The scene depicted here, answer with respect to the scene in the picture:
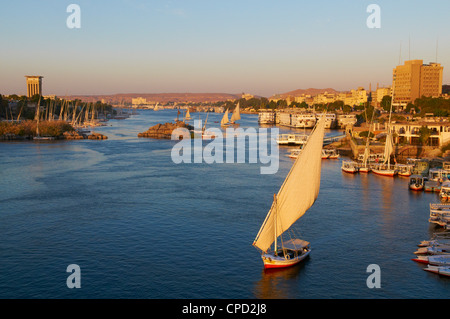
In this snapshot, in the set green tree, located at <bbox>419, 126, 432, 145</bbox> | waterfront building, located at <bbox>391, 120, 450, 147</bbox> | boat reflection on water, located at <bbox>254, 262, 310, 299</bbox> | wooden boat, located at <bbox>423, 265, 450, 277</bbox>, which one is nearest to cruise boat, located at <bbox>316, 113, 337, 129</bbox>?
waterfront building, located at <bbox>391, 120, 450, 147</bbox>

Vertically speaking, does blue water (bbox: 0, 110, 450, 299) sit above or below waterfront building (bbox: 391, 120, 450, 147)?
below

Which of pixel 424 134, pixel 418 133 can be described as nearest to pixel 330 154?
pixel 418 133

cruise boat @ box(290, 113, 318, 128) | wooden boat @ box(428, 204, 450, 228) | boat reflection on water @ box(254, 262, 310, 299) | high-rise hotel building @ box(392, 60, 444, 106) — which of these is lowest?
boat reflection on water @ box(254, 262, 310, 299)

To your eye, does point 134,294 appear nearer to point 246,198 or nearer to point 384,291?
point 384,291

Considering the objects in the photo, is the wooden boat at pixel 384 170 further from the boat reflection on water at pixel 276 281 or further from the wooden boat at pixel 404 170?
the boat reflection on water at pixel 276 281

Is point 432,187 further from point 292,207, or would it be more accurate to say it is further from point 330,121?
point 330,121

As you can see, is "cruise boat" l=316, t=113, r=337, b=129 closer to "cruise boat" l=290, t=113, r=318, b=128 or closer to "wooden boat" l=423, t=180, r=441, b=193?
"cruise boat" l=290, t=113, r=318, b=128

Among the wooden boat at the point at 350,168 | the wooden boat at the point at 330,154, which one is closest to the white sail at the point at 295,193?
the wooden boat at the point at 350,168
